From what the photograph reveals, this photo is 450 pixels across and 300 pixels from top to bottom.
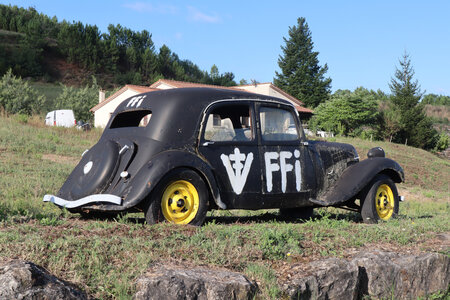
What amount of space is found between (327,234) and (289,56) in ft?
247

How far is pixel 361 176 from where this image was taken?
6957 millimetres

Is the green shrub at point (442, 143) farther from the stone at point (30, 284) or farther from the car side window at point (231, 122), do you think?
the stone at point (30, 284)

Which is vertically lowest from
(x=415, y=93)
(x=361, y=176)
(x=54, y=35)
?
(x=361, y=176)

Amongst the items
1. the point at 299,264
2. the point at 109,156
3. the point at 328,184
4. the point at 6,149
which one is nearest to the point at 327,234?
the point at 299,264

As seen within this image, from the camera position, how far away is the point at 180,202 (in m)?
5.39

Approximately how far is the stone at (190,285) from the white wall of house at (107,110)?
41.1 m

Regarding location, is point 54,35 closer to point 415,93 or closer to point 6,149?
point 415,93

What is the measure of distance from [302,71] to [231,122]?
7144 cm

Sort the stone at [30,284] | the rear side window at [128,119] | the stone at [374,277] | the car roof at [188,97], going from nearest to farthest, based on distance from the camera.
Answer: the stone at [30,284]
the stone at [374,277]
the car roof at [188,97]
the rear side window at [128,119]

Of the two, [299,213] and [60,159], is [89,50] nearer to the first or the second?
[60,159]

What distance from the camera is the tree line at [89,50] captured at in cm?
8750

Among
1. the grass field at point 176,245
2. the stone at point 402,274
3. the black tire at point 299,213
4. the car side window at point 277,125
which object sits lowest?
the stone at point 402,274

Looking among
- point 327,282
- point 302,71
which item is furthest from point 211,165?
point 302,71

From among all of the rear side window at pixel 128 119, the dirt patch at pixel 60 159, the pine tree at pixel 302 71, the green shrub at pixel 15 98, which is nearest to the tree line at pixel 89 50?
the pine tree at pixel 302 71
